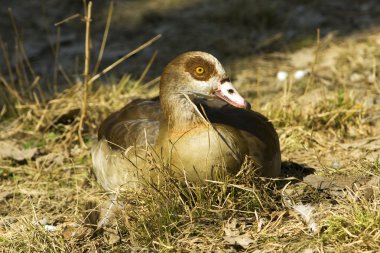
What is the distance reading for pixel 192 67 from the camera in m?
4.73

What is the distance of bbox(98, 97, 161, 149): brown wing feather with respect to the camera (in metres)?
4.99

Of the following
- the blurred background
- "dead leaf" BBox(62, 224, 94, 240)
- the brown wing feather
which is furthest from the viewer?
the blurred background

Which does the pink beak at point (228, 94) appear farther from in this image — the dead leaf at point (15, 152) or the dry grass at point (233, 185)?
the dead leaf at point (15, 152)

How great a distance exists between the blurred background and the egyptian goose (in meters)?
2.80

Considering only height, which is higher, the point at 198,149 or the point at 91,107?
the point at 198,149

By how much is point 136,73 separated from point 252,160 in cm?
342

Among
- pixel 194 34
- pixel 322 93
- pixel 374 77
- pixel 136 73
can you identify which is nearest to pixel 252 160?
pixel 322 93

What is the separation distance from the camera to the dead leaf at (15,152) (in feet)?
19.8

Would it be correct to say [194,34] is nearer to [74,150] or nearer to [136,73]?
[136,73]

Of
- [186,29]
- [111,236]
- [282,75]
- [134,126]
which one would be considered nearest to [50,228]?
[111,236]

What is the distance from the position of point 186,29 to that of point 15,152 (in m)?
3.44

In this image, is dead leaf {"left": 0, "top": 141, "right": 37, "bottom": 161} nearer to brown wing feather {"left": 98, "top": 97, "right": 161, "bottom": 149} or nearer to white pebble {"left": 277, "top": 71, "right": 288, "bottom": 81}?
brown wing feather {"left": 98, "top": 97, "right": 161, "bottom": 149}

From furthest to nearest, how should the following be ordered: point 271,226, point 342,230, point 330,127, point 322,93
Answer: point 322,93, point 330,127, point 271,226, point 342,230

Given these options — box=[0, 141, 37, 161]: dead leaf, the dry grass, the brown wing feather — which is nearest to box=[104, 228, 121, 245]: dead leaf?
the dry grass
